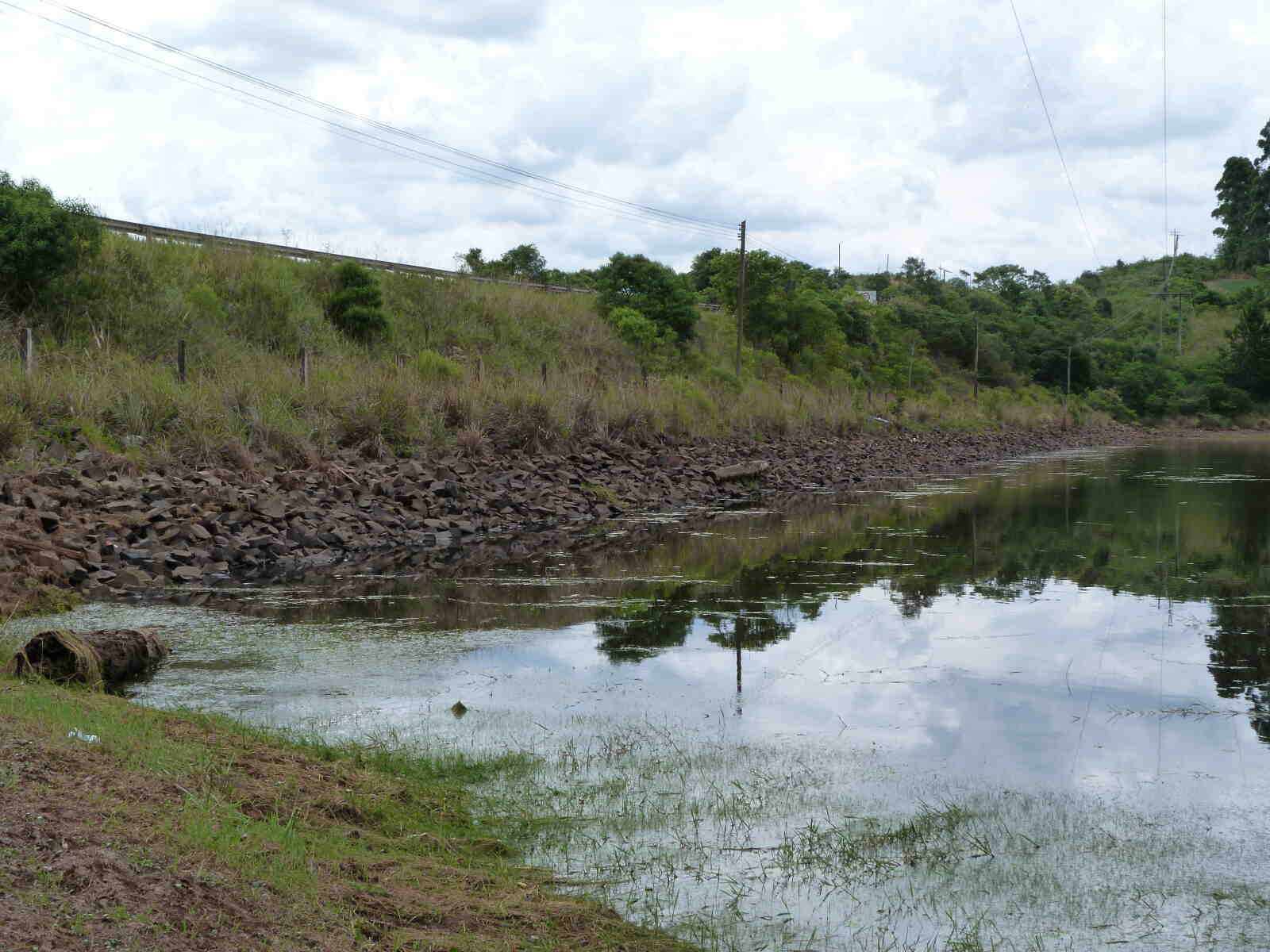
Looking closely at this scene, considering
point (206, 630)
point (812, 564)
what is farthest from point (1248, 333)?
point (206, 630)

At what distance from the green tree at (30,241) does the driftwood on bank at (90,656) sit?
2003 cm

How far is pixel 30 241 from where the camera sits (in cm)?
2573

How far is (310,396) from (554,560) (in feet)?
25.7

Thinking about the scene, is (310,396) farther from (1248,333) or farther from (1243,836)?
(1248,333)

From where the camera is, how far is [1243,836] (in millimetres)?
6023

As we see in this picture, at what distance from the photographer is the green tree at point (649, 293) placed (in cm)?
5006

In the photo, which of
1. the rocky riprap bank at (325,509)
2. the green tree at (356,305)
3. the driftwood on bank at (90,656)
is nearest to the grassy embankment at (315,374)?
the green tree at (356,305)

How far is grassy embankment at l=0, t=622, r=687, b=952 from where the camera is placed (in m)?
3.70

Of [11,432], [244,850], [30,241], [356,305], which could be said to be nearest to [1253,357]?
[356,305]

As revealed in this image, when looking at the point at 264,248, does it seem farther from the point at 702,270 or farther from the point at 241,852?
the point at 702,270

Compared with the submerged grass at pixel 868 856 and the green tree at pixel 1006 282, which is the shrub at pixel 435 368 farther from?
the green tree at pixel 1006 282

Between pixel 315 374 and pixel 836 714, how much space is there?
18390 mm

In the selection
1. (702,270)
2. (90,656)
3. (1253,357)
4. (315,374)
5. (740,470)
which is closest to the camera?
(90,656)

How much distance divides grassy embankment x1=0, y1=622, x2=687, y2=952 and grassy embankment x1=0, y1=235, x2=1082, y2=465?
12981 millimetres
